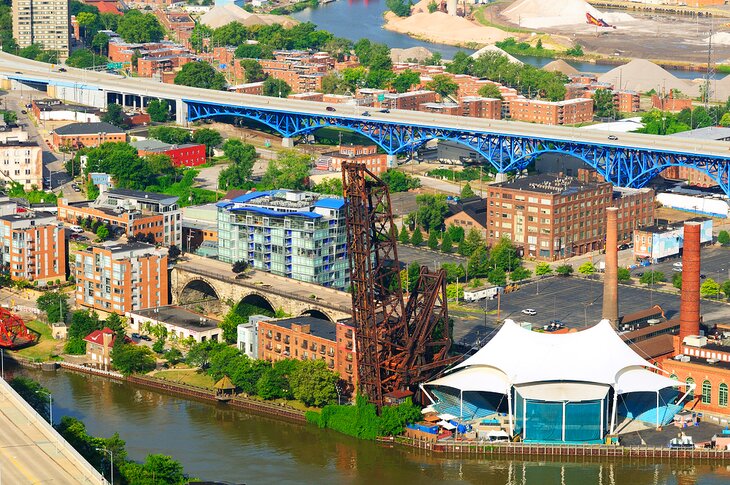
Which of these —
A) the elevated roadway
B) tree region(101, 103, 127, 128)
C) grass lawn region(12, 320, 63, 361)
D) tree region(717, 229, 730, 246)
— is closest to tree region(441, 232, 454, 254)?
tree region(717, 229, 730, 246)

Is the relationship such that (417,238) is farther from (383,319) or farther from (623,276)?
(383,319)

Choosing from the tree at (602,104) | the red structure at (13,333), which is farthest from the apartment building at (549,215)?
the tree at (602,104)

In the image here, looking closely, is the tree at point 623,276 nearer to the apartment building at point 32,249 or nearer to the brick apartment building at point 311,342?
the brick apartment building at point 311,342

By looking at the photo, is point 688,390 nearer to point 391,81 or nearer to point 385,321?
point 385,321

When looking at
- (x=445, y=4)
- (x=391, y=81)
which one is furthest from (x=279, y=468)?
(x=445, y=4)

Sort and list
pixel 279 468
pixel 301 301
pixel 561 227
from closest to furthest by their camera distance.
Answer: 1. pixel 279 468
2. pixel 301 301
3. pixel 561 227
